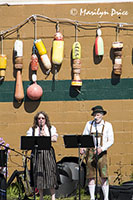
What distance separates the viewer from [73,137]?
800 centimetres

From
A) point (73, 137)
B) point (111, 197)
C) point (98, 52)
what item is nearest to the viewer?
point (73, 137)

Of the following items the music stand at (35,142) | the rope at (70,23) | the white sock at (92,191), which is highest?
the rope at (70,23)

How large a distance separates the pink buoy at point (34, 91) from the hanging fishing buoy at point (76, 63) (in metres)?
0.68

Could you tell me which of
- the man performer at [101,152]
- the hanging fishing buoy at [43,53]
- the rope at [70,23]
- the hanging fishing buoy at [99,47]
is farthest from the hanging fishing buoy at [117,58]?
the man performer at [101,152]

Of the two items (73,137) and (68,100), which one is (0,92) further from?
(73,137)

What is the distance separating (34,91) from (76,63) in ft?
3.33

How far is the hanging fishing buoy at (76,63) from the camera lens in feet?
33.2

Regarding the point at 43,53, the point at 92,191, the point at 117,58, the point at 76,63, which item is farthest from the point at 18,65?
the point at 92,191

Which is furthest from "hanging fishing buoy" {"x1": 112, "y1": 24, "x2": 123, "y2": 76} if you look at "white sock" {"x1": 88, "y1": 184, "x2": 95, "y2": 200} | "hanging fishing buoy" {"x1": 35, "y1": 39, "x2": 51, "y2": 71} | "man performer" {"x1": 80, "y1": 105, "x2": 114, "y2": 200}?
"white sock" {"x1": 88, "y1": 184, "x2": 95, "y2": 200}

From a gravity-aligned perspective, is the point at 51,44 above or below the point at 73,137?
above

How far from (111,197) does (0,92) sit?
10.5 ft

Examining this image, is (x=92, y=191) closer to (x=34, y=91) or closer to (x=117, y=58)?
(x=34, y=91)

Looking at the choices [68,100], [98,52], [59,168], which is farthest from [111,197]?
[98,52]

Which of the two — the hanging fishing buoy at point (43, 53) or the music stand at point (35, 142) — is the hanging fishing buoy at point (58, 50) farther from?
the music stand at point (35, 142)
